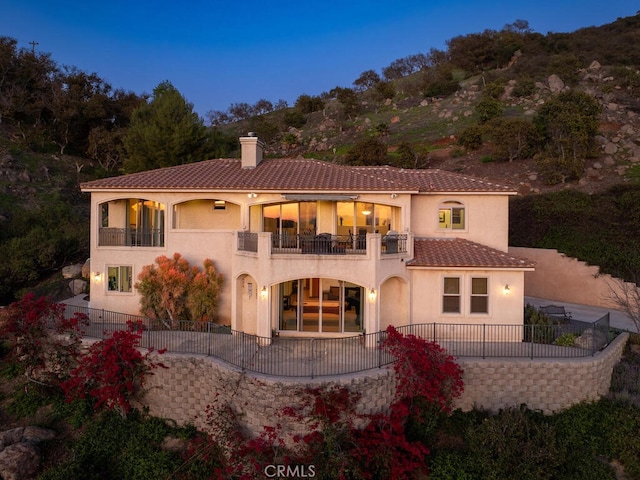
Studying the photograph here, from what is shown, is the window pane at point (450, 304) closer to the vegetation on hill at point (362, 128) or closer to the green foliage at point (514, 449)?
the green foliage at point (514, 449)

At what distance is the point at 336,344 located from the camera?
1619 cm

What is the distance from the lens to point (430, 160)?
45781 millimetres

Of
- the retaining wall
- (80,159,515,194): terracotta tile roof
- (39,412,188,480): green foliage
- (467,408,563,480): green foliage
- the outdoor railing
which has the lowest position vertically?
(39,412,188,480): green foliage

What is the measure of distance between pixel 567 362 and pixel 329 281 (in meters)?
9.43

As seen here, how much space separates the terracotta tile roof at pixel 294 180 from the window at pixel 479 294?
433cm

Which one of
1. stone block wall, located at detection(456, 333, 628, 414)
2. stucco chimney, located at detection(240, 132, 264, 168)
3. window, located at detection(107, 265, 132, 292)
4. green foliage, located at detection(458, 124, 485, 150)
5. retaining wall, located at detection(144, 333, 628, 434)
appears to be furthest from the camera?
green foliage, located at detection(458, 124, 485, 150)

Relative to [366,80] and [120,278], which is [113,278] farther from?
[366,80]

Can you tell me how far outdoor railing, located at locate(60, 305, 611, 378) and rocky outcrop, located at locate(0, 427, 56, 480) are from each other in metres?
3.80

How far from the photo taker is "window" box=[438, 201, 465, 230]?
2014cm

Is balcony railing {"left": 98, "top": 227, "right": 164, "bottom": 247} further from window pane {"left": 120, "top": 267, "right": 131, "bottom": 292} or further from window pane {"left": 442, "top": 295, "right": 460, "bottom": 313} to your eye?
window pane {"left": 442, "top": 295, "right": 460, "bottom": 313}

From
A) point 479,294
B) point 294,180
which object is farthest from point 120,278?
point 479,294

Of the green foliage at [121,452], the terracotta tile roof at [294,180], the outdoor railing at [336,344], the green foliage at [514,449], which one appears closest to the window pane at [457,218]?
the terracotta tile roof at [294,180]

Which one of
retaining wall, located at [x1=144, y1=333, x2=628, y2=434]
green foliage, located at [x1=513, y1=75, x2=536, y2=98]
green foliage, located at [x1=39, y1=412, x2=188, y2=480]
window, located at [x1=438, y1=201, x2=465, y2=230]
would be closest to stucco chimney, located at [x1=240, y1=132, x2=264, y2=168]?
window, located at [x1=438, y1=201, x2=465, y2=230]

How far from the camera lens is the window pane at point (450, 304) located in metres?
18.2
